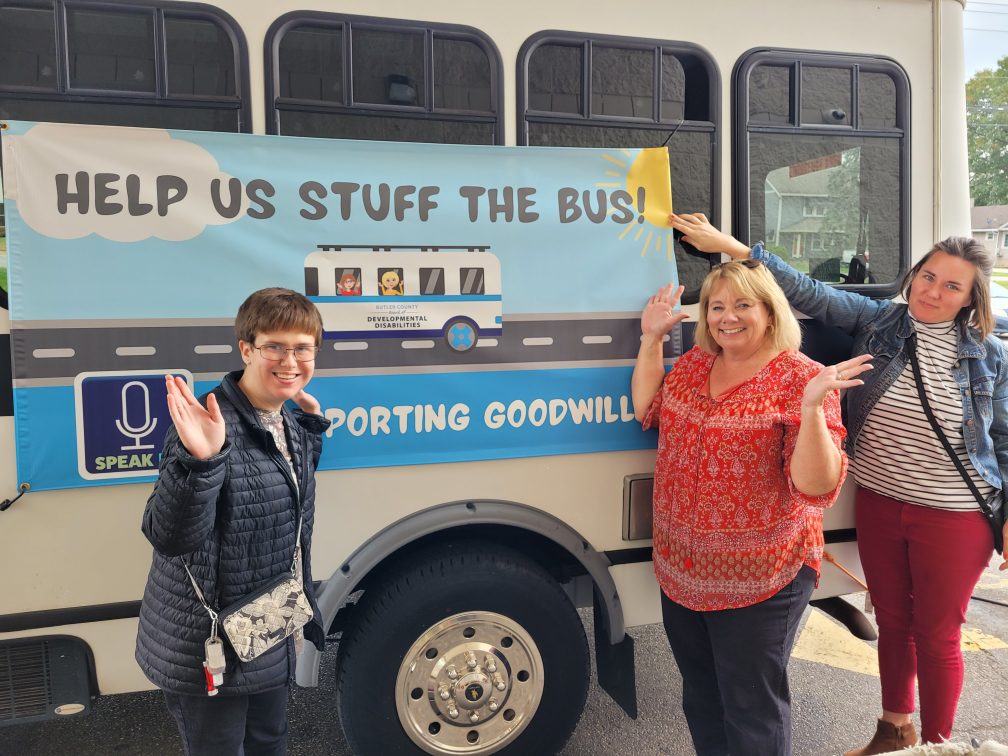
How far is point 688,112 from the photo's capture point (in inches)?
103

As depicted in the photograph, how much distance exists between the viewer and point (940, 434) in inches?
96.2

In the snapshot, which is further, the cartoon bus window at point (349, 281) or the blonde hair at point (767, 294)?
the cartoon bus window at point (349, 281)

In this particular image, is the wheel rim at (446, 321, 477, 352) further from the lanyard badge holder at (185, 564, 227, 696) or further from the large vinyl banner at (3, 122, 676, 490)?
the lanyard badge holder at (185, 564, 227, 696)

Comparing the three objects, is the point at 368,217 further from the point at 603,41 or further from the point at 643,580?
the point at 643,580

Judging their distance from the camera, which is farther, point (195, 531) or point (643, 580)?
point (643, 580)

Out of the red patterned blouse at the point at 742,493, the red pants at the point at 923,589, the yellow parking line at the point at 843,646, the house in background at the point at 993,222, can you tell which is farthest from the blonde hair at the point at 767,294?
the house in background at the point at 993,222

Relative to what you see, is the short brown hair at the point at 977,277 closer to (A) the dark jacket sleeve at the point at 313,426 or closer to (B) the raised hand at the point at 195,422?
(A) the dark jacket sleeve at the point at 313,426

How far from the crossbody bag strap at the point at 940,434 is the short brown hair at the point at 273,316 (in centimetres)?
200

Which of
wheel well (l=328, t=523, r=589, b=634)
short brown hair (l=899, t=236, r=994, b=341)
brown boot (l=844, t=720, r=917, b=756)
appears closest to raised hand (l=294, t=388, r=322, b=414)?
wheel well (l=328, t=523, r=589, b=634)

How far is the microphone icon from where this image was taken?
2.14 m

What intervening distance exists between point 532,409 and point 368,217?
0.83 meters

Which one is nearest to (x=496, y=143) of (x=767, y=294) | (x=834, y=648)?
(x=767, y=294)

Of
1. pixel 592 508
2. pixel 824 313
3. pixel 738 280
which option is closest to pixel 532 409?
pixel 592 508

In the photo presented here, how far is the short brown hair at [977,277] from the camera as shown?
240cm
